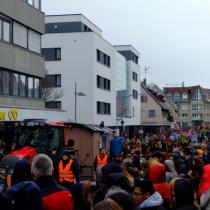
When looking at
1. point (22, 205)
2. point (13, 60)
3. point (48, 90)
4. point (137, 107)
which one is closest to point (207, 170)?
point (22, 205)

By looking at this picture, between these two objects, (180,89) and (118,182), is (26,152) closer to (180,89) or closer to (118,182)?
(118,182)

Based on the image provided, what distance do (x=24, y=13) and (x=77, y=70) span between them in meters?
18.3

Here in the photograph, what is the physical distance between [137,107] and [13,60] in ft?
149

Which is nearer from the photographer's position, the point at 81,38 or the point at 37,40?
the point at 37,40

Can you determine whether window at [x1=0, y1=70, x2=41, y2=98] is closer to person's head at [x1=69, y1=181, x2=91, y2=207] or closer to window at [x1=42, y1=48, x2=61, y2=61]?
window at [x1=42, y1=48, x2=61, y2=61]

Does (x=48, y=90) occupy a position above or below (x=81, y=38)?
below

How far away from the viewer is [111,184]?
24.0ft

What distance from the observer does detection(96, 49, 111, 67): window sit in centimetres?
5459

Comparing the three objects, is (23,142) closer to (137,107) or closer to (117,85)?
(117,85)

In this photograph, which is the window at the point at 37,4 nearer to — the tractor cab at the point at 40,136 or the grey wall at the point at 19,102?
the grey wall at the point at 19,102

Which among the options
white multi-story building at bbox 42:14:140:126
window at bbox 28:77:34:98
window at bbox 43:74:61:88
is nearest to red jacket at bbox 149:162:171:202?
window at bbox 28:77:34:98

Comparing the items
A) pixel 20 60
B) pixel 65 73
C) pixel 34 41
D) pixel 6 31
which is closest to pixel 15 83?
pixel 20 60

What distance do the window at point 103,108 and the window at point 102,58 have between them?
3.98m

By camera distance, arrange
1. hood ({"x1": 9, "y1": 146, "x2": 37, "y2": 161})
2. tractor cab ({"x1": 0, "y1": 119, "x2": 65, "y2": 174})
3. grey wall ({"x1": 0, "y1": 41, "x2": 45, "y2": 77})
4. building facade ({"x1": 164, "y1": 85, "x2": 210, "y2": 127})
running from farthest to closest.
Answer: building facade ({"x1": 164, "y1": 85, "x2": 210, "y2": 127}) < grey wall ({"x1": 0, "y1": 41, "x2": 45, "y2": 77}) < tractor cab ({"x1": 0, "y1": 119, "x2": 65, "y2": 174}) < hood ({"x1": 9, "y1": 146, "x2": 37, "y2": 161})
